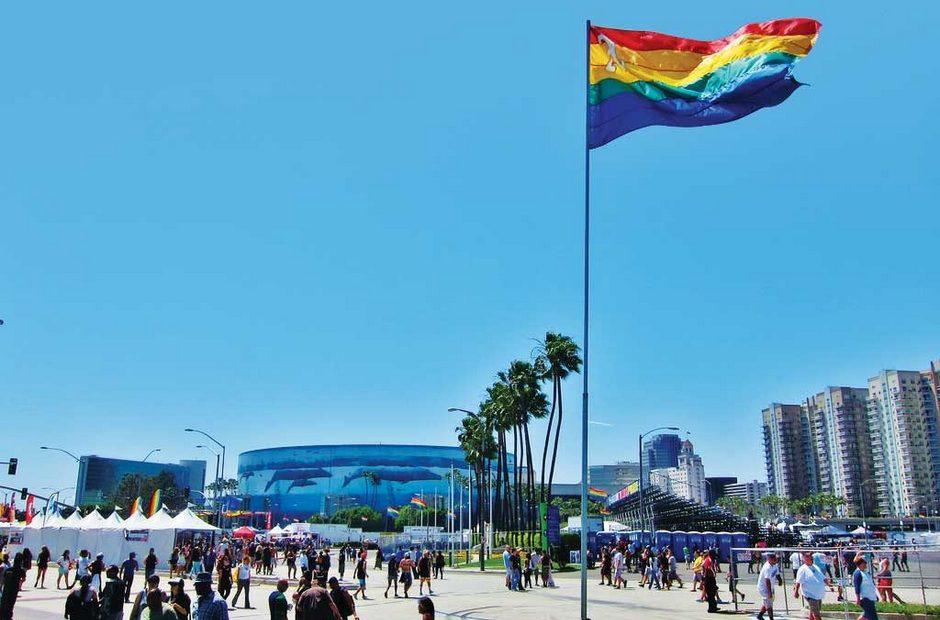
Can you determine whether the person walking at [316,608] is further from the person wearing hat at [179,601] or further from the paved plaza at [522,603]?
the paved plaza at [522,603]

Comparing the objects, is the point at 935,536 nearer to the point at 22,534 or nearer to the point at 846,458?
the point at 22,534

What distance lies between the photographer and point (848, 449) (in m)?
181

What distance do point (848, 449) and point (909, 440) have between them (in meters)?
15.5

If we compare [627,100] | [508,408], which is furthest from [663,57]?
[508,408]

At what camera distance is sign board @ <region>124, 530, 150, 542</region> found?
41719mm

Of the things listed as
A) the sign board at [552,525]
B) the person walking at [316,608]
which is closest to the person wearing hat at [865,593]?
the person walking at [316,608]

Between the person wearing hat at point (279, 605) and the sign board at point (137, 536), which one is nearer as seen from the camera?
the person wearing hat at point (279, 605)

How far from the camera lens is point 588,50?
1602 cm

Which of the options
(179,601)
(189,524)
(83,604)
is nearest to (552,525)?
(189,524)

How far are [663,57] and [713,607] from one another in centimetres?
1683

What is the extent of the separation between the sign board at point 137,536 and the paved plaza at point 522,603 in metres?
6.39

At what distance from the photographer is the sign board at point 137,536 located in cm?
4172

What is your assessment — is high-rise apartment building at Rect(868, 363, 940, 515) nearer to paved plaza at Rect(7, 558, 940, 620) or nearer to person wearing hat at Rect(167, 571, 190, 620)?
paved plaza at Rect(7, 558, 940, 620)

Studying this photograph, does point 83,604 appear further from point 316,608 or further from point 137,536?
point 137,536
